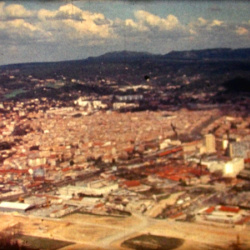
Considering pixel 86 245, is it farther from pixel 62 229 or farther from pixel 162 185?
pixel 162 185

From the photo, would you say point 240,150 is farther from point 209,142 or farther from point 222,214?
point 222,214

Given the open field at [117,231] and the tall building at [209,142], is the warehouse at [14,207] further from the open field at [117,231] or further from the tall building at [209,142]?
the tall building at [209,142]

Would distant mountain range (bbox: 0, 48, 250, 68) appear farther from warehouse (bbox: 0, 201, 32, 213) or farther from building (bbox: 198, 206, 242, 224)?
warehouse (bbox: 0, 201, 32, 213)

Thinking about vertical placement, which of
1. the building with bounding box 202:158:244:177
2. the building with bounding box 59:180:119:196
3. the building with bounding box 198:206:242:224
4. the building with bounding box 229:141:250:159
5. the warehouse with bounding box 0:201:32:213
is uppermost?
the building with bounding box 229:141:250:159

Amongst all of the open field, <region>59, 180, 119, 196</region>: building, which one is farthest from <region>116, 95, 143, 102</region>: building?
the open field

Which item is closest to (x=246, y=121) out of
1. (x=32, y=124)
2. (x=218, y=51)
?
(x=218, y=51)

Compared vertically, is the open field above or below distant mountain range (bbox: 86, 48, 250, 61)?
below

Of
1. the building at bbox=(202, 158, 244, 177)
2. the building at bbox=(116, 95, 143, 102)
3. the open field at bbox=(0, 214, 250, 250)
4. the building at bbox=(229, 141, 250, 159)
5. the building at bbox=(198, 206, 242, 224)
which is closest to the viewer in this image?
the open field at bbox=(0, 214, 250, 250)

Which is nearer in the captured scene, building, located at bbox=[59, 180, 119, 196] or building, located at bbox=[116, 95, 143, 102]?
building, located at bbox=[59, 180, 119, 196]
